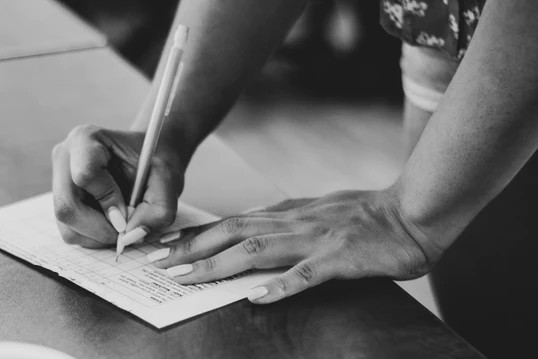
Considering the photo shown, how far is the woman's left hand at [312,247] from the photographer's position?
2.58 feet

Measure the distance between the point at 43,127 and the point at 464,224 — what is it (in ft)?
2.26

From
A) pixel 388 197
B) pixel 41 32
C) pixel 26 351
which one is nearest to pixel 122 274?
pixel 26 351

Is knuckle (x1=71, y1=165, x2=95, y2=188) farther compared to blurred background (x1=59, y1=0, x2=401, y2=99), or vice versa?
blurred background (x1=59, y1=0, x2=401, y2=99)

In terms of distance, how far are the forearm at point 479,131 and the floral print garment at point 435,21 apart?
0.25 metres

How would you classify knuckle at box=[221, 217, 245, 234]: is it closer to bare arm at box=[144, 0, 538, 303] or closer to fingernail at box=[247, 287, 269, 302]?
bare arm at box=[144, 0, 538, 303]

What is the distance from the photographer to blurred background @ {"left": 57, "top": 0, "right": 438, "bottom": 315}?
3.16 m

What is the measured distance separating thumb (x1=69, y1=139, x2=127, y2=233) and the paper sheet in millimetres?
41

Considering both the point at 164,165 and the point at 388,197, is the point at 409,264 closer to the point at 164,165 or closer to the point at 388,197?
the point at 388,197

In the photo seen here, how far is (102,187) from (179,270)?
0.48 feet

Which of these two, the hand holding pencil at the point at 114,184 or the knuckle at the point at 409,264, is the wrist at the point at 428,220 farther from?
the hand holding pencil at the point at 114,184

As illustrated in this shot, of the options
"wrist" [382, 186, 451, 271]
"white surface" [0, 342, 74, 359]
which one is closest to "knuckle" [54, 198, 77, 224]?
"white surface" [0, 342, 74, 359]

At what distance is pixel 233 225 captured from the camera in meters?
0.85

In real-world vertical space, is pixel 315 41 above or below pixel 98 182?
below

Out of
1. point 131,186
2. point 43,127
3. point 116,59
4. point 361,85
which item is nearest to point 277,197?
point 131,186
